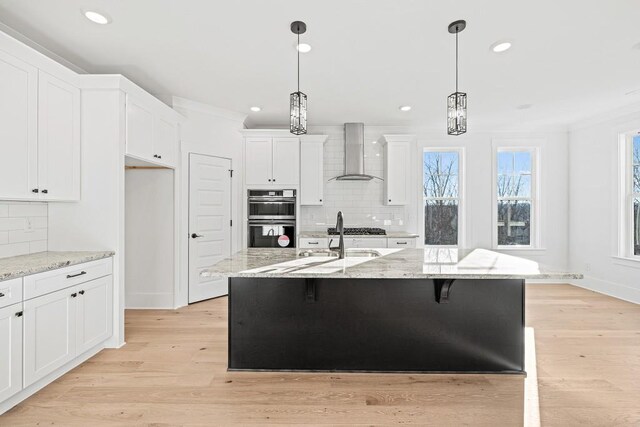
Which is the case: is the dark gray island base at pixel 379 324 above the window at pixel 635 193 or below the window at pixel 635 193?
below

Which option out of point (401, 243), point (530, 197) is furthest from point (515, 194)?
point (401, 243)

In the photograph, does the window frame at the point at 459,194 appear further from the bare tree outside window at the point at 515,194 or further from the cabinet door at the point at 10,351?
the cabinet door at the point at 10,351

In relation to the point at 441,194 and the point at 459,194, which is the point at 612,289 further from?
the point at 441,194

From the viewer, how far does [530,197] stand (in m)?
5.62

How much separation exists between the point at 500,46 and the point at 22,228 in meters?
4.31

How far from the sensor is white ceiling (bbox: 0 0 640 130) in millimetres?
2348

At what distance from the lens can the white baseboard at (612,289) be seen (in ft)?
14.5

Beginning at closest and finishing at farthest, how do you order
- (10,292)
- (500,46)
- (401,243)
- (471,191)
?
(10,292) < (500,46) < (401,243) < (471,191)

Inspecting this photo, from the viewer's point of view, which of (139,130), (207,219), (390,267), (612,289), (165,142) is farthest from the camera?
(612,289)

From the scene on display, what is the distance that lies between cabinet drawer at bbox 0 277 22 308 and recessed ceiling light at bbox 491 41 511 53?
3921mm

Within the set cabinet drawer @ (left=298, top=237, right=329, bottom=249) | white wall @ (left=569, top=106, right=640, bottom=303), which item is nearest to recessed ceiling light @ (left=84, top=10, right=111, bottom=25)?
cabinet drawer @ (left=298, top=237, right=329, bottom=249)

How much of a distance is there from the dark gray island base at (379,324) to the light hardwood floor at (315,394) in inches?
4.4

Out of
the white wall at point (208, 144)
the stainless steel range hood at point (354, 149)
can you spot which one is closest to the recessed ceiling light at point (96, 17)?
the white wall at point (208, 144)

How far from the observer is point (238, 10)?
2359 millimetres
